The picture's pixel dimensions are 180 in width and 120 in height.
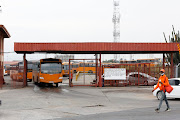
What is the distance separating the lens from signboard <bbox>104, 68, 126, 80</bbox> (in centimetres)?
2735

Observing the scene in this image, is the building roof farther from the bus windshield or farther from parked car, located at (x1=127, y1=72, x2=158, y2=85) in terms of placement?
parked car, located at (x1=127, y1=72, x2=158, y2=85)

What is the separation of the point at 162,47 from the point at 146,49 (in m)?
1.46

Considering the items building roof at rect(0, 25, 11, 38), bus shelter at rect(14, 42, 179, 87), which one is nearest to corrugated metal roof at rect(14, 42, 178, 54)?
bus shelter at rect(14, 42, 179, 87)

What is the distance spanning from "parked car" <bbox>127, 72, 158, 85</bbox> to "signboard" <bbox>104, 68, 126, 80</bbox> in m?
0.82

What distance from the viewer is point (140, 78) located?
28.1 metres

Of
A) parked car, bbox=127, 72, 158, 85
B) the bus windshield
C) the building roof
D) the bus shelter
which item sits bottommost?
parked car, bbox=127, 72, 158, 85

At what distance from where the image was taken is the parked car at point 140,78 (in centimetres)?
2792

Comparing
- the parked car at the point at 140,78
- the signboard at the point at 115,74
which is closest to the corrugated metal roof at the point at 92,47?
the signboard at the point at 115,74

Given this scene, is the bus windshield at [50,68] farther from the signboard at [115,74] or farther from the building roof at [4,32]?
the building roof at [4,32]

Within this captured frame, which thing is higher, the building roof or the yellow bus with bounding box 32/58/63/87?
the building roof

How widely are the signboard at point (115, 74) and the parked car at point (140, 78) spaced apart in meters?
0.82

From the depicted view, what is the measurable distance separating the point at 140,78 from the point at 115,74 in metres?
2.67

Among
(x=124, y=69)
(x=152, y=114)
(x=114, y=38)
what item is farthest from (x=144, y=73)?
(x=114, y=38)

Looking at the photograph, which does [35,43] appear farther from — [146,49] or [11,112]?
[11,112]
